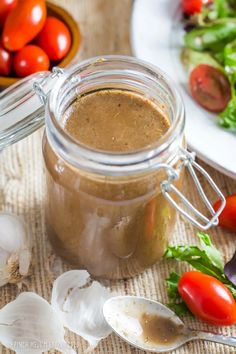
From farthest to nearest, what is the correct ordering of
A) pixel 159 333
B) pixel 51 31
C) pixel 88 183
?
pixel 51 31 → pixel 159 333 → pixel 88 183

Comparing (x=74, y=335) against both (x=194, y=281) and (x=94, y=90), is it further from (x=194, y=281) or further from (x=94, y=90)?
(x=94, y=90)

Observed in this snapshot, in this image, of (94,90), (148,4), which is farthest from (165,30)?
(94,90)

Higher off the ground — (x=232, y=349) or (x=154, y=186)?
(x=154, y=186)

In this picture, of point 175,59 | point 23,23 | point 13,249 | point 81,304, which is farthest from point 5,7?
point 81,304

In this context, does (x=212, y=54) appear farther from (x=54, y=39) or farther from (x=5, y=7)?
(x=5, y=7)

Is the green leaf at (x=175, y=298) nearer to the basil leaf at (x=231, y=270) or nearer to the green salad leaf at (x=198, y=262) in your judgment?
the green salad leaf at (x=198, y=262)

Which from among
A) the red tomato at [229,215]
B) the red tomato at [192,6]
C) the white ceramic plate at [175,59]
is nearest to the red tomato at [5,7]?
the white ceramic plate at [175,59]

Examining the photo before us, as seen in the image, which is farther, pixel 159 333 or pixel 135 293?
pixel 135 293
